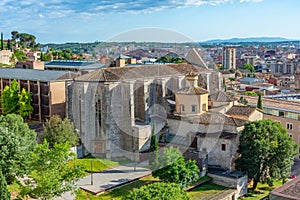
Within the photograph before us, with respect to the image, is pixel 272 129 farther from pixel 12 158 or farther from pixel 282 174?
pixel 12 158

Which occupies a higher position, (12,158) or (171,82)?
(171,82)

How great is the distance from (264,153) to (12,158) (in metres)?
18.6

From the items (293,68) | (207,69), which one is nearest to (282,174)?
(207,69)

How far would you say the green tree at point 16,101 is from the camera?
132 feet

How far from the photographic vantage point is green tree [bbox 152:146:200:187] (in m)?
26.1

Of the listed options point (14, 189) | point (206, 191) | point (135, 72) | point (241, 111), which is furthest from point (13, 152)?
point (241, 111)

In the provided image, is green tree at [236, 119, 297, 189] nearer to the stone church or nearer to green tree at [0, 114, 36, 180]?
the stone church

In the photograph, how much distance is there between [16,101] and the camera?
4081 centimetres

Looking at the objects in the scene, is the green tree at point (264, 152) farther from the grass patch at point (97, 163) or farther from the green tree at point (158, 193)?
the green tree at point (158, 193)

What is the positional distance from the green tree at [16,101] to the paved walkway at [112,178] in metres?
15.8

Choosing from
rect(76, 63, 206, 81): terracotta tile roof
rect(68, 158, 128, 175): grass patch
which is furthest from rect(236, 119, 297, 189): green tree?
rect(76, 63, 206, 81): terracotta tile roof

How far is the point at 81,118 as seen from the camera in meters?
32.2

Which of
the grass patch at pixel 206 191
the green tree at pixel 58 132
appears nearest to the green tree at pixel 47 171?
the green tree at pixel 58 132

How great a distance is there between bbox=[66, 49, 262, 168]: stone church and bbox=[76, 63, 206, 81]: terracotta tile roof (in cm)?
9
